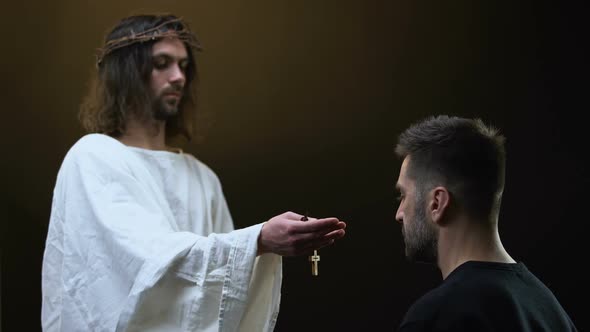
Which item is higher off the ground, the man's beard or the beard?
the beard

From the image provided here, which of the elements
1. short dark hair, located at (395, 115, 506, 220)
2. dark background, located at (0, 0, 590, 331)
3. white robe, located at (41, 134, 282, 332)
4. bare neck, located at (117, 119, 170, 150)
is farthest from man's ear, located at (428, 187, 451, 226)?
bare neck, located at (117, 119, 170, 150)

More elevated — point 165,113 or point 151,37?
point 151,37

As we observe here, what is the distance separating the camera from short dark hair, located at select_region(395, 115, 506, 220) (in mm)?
1954

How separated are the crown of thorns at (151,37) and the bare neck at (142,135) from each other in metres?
0.30

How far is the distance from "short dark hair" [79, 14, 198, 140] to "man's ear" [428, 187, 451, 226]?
4.60ft

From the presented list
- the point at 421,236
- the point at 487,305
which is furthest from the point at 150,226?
the point at 487,305

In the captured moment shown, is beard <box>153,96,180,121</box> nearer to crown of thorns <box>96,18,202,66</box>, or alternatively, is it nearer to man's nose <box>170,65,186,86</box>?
man's nose <box>170,65,186,86</box>

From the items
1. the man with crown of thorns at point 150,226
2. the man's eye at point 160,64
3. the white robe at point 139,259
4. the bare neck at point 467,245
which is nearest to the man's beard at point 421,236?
the bare neck at point 467,245

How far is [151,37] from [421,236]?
1504 mm

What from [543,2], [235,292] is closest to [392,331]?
[235,292]

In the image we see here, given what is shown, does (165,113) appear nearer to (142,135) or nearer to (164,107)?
(164,107)

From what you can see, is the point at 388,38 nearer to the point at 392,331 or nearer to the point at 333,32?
the point at 333,32

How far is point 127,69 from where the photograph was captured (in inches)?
120

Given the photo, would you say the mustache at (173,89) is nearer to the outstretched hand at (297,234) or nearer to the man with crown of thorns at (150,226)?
the man with crown of thorns at (150,226)
